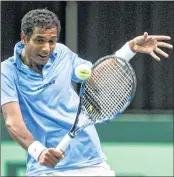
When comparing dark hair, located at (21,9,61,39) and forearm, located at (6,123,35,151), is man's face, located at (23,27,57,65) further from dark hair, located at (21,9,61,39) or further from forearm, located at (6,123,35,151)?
forearm, located at (6,123,35,151)

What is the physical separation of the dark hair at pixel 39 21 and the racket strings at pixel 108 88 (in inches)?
10.5

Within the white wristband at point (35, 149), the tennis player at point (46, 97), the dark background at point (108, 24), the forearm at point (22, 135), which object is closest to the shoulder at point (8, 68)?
the tennis player at point (46, 97)

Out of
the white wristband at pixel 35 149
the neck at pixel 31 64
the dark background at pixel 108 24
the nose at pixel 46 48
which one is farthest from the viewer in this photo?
the dark background at pixel 108 24

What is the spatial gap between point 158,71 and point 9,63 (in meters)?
2.07

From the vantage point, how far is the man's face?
13.3 feet

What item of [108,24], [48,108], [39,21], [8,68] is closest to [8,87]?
[8,68]

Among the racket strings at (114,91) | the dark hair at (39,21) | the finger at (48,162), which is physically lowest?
the finger at (48,162)

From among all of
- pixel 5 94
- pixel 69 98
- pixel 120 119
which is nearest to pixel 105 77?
pixel 69 98

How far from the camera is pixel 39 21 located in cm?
410

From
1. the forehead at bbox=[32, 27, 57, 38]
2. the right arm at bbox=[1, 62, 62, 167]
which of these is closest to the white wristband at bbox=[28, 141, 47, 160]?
the right arm at bbox=[1, 62, 62, 167]

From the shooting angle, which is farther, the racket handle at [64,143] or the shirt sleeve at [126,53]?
the shirt sleeve at [126,53]

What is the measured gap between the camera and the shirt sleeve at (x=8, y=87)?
406 cm

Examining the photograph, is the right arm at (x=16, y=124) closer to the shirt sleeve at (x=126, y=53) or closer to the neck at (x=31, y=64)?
the neck at (x=31, y=64)

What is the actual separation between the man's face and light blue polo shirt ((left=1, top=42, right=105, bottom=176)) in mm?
68
